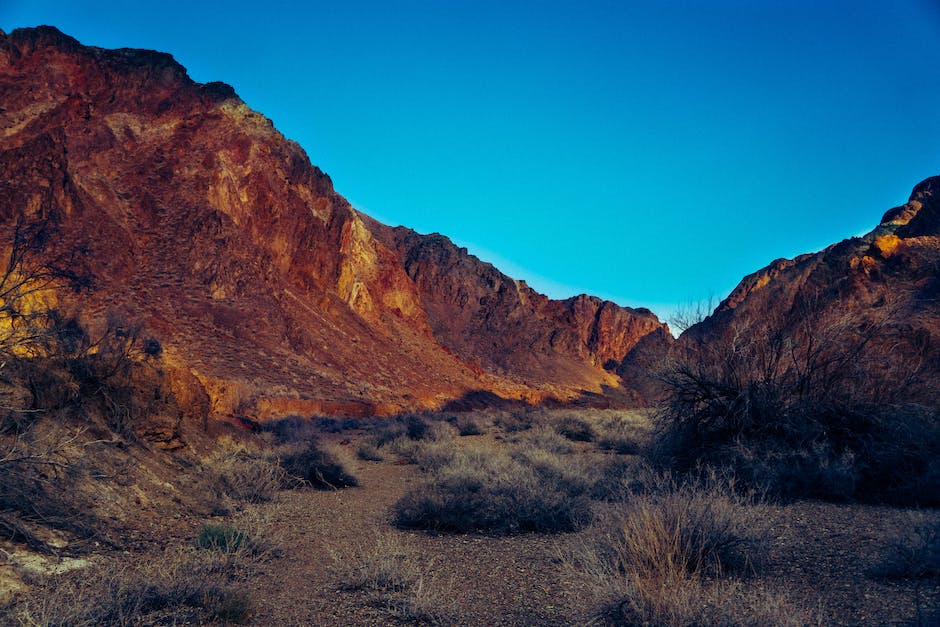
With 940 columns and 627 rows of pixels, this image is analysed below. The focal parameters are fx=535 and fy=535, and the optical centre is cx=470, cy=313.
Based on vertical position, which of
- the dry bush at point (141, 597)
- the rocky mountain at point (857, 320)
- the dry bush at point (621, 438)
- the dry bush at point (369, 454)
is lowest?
the dry bush at point (369, 454)

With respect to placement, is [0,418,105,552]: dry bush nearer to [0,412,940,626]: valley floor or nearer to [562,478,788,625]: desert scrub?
[0,412,940,626]: valley floor

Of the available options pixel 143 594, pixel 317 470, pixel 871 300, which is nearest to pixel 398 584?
pixel 143 594

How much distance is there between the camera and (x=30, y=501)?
5230 millimetres

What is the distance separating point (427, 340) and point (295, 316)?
21.4m

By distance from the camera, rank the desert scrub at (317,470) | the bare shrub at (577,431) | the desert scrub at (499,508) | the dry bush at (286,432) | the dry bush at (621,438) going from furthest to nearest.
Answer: the bare shrub at (577,431), the dry bush at (286,432), the dry bush at (621,438), the desert scrub at (317,470), the desert scrub at (499,508)

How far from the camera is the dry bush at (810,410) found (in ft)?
25.6

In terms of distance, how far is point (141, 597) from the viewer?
12.9 feet

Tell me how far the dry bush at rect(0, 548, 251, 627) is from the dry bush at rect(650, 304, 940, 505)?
700 cm

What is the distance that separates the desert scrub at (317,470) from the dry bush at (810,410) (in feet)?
21.1

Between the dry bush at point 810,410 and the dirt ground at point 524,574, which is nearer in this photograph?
the dirt ground at point 524,574

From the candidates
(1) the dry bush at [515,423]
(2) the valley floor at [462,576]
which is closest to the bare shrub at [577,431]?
(1) the dry bush at [515,423]

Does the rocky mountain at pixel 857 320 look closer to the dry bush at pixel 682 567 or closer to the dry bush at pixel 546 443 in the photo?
the dry bush at pixel 682 567

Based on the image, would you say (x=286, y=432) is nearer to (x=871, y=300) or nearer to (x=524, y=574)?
(x=524, y=574)

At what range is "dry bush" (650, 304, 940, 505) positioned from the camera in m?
7.80
